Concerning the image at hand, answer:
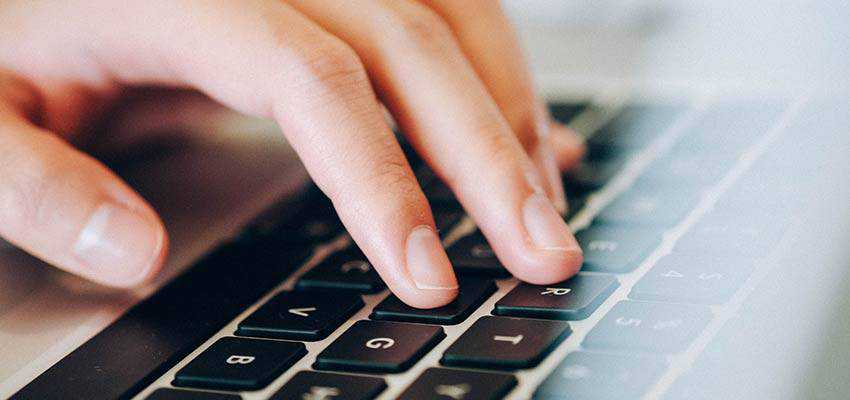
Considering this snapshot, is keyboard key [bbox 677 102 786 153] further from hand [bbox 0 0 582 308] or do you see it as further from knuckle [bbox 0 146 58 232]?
knuckle [bbox 0 146 58 232]

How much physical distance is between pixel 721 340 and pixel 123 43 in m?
0.44

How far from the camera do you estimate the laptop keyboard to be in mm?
411

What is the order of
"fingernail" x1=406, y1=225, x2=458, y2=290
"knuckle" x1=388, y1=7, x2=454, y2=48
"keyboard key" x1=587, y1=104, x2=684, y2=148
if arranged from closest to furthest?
"fingernail" x1=406, y1=225, x2=458, y2=290 < "knuckle" x1=388, y1=7, x2=454, y2=48 < "keyboard key" x1=587, y1=104, x2=684, y2=148

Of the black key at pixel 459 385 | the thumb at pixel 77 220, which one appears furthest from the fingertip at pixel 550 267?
the thumb at pixel 77 220

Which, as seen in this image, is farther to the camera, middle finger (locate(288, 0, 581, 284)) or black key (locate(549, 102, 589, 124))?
black key (locate(549, 102, 589, 124))

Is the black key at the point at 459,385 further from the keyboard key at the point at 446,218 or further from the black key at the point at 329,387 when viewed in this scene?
the keyboard key at the point at 446,218

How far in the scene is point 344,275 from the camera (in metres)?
0.55

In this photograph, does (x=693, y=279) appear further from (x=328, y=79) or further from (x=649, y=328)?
(x=328, y=79)

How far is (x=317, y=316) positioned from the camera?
490 millimetres

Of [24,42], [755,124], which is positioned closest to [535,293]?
[755,124]

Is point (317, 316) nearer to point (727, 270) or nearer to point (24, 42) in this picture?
point (727, 270)

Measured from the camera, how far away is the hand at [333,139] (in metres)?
0.52

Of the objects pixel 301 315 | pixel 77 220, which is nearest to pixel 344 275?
pixel 301 315

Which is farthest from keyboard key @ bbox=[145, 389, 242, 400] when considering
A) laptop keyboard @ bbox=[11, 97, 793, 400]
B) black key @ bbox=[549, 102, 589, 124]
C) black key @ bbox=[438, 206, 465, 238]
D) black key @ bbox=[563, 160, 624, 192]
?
black key @ bbox=[549, 102, 589, 124]
